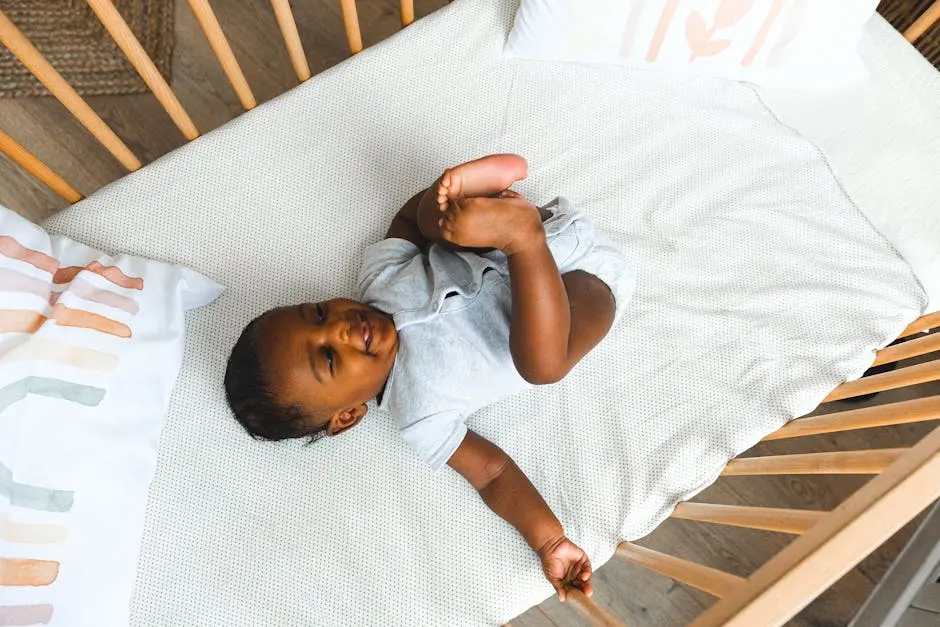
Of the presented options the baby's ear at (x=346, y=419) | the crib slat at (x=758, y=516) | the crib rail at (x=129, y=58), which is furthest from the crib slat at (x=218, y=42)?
the crib slat at (x=758, y=516)

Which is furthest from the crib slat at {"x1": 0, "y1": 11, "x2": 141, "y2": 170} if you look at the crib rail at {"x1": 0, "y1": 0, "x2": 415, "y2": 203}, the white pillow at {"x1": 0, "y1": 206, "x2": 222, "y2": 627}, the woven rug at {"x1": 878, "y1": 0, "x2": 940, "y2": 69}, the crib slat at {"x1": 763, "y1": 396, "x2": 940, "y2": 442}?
the woven rug at {"x1": 878, "y1": 0, "x2": 940, "y2": 69}

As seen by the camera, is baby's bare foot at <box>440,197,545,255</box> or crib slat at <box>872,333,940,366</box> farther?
crib slat at <box>872,333,940,366</box>

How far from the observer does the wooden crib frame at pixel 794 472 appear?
0.53 meters

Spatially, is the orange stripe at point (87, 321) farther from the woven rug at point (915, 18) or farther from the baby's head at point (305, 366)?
the woven rug at point (915, 18)

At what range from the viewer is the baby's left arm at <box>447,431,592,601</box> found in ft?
2.78

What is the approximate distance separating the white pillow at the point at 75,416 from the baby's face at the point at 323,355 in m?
0.18

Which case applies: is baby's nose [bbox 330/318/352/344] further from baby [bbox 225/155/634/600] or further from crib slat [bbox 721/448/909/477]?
crib slat [bbox 721/448/909/477]

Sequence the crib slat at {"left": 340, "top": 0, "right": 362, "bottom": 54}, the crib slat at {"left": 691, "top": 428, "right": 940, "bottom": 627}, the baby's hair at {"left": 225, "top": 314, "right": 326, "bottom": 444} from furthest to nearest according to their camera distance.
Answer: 1. the crib slat at {"left": 340, "top": 0, "right": 362, "bottom": 54}
2. the baby's hair at {"left": 225, "top": 314, "right": 326, "bottom": 444}
3. the crib slat at {"left": 691, "top": 428, "right": 940, "bottom": 627}

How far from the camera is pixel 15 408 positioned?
728 millimetres

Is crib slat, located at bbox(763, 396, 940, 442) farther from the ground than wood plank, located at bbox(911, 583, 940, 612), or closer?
farther from the ground

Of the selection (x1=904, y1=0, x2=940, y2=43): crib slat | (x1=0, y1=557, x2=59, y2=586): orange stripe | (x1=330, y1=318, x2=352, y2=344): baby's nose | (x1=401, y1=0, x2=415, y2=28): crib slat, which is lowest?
(x1=0, y1=557, x2=59, y2=586): orange stripe

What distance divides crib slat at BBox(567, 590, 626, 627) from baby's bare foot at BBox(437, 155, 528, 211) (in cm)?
49

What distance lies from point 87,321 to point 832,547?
0.78m

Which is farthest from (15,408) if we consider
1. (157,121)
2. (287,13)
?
(157,121)
